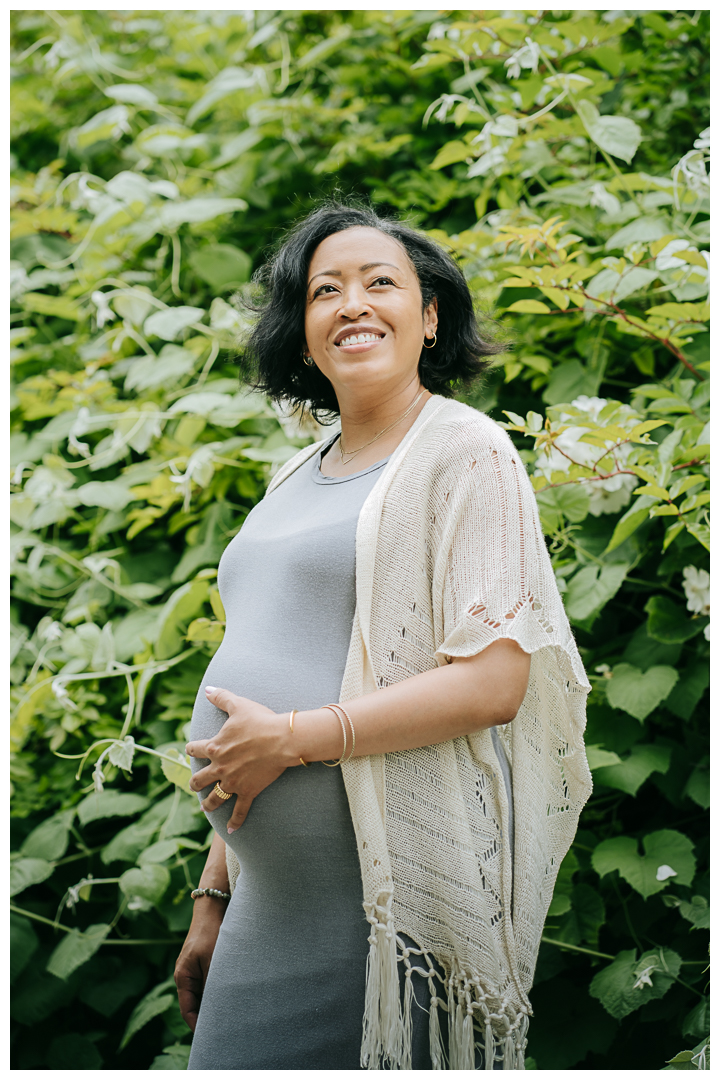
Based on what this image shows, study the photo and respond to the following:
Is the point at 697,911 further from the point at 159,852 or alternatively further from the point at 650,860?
the point at 159,852

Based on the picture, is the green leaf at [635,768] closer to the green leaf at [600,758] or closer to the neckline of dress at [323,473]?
the green leaf at [600,758]

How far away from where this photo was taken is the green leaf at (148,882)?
1834mm

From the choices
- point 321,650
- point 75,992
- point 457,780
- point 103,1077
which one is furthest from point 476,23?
point 75,992

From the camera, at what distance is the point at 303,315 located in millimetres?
1456

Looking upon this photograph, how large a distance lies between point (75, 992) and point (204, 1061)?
3.61 ft

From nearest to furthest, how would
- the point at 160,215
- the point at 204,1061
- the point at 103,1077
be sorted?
the point at 204,1061
the point at 103,1077
the point at 160,215

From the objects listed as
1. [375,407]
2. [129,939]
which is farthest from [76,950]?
[375,407]

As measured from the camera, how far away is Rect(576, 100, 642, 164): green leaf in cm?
186

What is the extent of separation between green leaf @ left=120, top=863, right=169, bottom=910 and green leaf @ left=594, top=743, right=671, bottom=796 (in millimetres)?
1035

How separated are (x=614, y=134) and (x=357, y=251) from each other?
0.98 meters

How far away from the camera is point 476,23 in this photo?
2195mm

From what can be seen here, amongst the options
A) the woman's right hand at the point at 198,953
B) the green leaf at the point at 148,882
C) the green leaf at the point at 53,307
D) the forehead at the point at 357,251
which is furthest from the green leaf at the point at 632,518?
the green leaf at the point at 53,307

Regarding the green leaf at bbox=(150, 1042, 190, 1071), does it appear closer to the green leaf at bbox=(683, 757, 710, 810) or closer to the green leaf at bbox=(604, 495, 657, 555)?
the green leaf at bbox=(683, 757, 710, 810)
